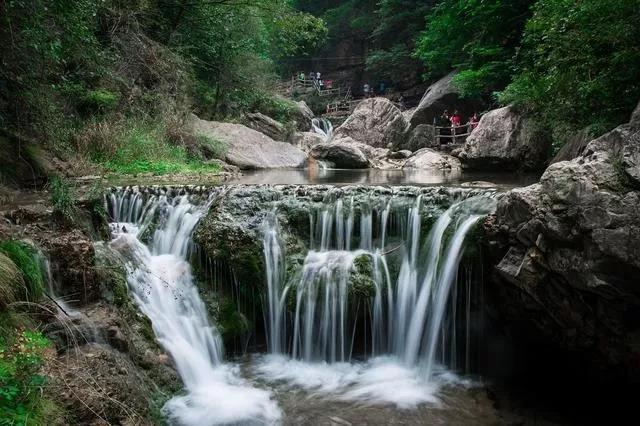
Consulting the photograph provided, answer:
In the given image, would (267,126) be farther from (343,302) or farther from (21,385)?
(21,385)

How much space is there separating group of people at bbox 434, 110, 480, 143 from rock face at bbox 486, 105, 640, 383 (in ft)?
48.9

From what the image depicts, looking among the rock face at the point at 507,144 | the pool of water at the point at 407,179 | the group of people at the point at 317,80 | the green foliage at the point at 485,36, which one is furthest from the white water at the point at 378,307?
the group of people at the point at 317,80

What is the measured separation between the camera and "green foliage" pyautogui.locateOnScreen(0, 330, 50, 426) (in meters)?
2.69

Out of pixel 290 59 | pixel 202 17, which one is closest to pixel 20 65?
pixel 202 17

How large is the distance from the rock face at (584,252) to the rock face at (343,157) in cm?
1190

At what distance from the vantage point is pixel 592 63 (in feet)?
21.5

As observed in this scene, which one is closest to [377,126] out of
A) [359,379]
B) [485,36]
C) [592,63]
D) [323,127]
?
[323,127]

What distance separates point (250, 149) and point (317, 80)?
22.2 meters

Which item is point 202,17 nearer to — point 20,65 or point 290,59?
point 20,65

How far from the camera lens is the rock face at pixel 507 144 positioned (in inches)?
506

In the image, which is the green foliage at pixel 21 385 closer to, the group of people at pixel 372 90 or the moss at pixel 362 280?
the moss at pixel 362 280

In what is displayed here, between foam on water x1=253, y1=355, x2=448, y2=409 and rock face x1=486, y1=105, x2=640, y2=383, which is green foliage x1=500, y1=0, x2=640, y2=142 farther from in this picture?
foam on water x1=253, y1=355, x2=448, y2=409

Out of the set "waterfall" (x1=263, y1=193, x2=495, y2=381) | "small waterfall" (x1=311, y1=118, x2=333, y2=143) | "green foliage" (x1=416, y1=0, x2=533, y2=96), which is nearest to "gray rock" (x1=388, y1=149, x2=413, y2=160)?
"green foliage" (x1=416, y1=0, x2=533, y2=96)

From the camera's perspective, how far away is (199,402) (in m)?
4.82
